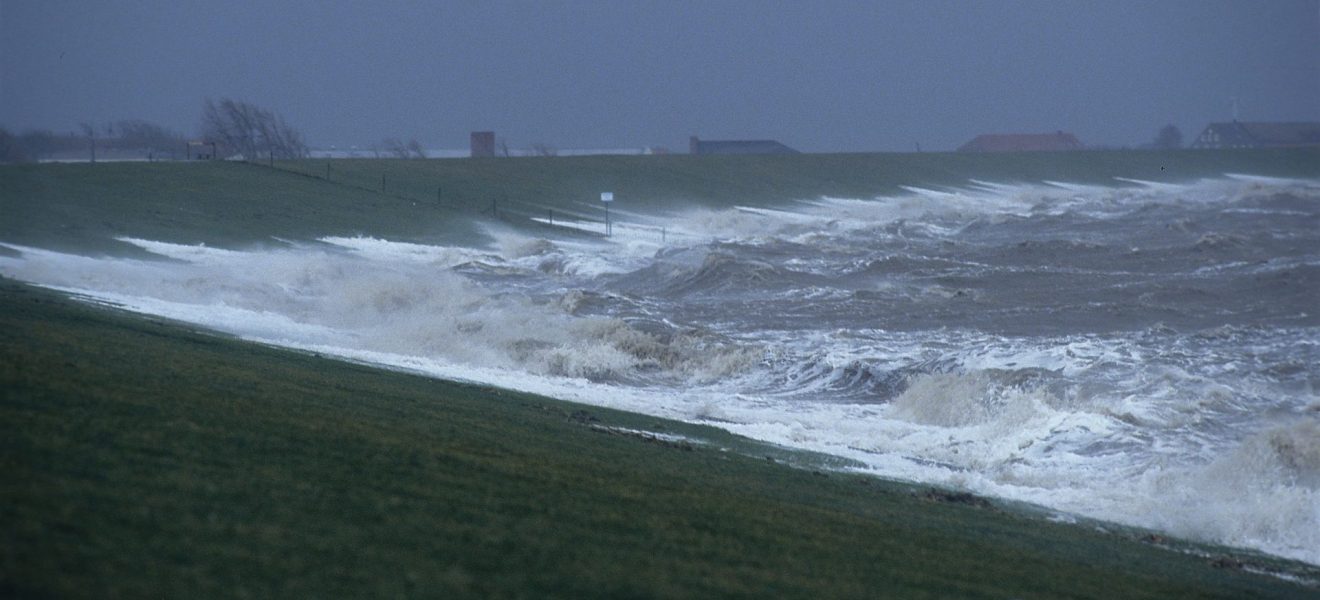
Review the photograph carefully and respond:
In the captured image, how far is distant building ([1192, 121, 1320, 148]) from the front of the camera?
8312cm

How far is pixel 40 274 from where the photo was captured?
23.1 metres

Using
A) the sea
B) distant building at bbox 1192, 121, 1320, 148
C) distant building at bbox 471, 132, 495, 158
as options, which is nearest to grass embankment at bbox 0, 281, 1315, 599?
the sea

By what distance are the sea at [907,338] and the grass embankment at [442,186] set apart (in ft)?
8.16

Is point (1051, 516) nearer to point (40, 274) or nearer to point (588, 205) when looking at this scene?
point (40, 274)

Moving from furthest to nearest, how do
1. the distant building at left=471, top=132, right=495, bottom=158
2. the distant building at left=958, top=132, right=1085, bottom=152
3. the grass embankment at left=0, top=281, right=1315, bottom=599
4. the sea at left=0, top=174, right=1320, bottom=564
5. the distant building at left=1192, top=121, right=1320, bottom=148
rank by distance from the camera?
the distant building at left=958, top=132, right=1085, bottom=152, the distant building at left=471, top=132, right=495, bottom=158, the distant building at left=1192, top=121, right=1320, bottom=148, the sea at left=0, top=174, right=1320, bottom=564, the grass embankment at left=0, top=281, right=1315, bottom=599

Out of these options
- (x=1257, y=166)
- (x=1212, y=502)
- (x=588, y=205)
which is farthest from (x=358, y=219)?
(x=1257, y=166)

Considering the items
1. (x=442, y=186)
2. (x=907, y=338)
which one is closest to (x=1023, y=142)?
(x=442, y=186)

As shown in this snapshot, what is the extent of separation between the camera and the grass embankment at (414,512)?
5.75 m

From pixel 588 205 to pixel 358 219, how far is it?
1974cm

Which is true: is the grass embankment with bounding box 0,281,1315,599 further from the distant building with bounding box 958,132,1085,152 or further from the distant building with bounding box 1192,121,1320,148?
the distant building with bounding box 958,132,1085,152

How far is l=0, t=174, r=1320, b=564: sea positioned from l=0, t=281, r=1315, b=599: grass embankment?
2.48 meters

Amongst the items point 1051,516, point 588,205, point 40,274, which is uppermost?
point 588,205

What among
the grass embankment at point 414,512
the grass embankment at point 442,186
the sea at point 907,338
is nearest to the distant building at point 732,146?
the grass embankment at point 442,186

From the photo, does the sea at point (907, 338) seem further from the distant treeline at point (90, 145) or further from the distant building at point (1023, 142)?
the distant building at point (1023, 142)
